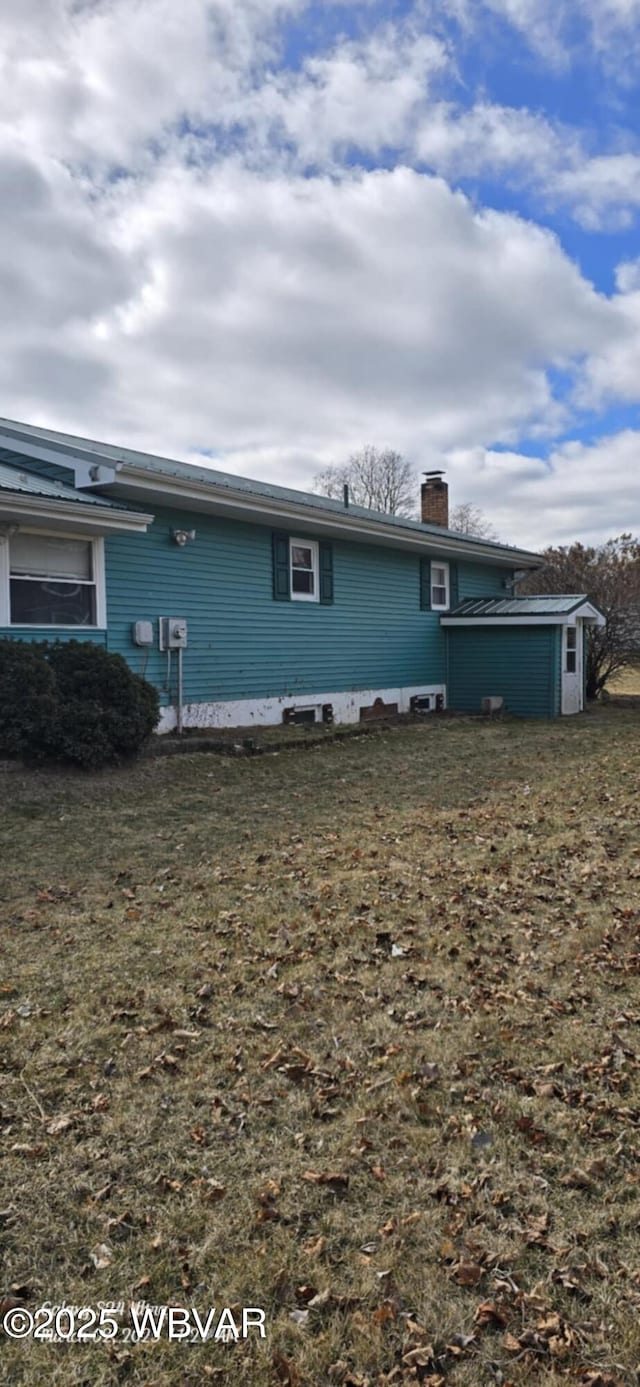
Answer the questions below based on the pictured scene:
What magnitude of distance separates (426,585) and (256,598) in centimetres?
555

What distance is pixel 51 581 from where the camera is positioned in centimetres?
930

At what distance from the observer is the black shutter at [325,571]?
1399cm

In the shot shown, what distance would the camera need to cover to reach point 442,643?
17359 mm

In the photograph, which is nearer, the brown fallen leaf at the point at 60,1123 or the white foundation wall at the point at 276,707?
the brown fallen leaf at the point at 60,1123

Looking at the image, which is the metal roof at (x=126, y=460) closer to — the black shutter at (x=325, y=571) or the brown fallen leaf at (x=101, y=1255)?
the black shutter at (x=325, y=571)

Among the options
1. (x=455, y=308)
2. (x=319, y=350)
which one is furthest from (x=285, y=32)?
(x=319, y=350)

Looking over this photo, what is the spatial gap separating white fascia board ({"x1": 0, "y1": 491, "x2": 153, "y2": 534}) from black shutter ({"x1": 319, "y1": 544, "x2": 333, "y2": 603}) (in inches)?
189

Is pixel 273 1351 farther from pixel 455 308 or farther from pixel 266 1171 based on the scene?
pixel 455 308

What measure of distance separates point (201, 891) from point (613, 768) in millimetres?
6419

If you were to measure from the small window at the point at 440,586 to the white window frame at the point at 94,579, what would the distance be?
914 centimetres

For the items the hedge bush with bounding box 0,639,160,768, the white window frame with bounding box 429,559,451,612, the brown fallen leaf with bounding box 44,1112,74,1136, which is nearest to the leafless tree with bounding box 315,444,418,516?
the white window frame with bounding box 429,559,451,612

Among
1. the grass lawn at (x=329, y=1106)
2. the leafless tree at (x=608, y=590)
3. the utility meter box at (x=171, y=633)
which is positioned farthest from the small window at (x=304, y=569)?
the leafless tree at (x=608, y=590)

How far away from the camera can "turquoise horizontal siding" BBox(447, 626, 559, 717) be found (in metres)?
15.8

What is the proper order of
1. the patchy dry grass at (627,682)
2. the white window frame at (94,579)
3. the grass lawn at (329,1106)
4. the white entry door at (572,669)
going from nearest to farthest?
the grass lawn at (329,1106)
the white window frame at (94,579)
the white entry door at (572,669)
the patchy dry grass at (627,682)
